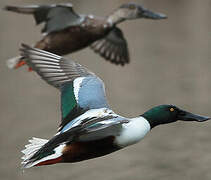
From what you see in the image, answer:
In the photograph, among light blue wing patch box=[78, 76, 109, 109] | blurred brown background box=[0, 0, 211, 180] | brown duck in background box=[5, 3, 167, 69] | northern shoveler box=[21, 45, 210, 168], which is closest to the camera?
A: northern shoveler box=[21, 45, 210, 168]

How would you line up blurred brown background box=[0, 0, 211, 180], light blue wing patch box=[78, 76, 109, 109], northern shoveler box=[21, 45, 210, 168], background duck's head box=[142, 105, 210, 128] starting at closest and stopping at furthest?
northern shoveler box=[21, 45, 210, 168], background duck's head box=[142, 105, 210, 128], light blue wing patch box=[78, 76, 109, 109], blurred brown background box=[0, 0, 211, 180]

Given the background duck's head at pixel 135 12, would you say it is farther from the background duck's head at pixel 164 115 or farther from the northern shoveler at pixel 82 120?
the background duck's head at pixel 164 115

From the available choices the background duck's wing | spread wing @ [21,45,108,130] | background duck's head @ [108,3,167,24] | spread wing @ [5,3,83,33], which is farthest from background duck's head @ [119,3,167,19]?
spread wing @ [21,45,108,130]

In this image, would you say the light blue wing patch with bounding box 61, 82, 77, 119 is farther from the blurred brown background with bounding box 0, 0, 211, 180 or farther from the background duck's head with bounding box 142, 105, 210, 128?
the blurred brown background with bounding box 0, 0, 211, 180

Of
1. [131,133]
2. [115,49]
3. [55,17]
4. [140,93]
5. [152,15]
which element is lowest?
[140,93]

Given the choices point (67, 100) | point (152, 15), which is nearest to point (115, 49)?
point (152, 15)

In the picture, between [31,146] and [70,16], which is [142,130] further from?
[70,16]

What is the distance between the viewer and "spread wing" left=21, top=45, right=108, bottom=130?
502 cm

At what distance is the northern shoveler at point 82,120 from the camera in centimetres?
455

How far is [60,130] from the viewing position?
4871mm

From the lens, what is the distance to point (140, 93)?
33.6 ft

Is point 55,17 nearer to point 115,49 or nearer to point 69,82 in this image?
point 115,49

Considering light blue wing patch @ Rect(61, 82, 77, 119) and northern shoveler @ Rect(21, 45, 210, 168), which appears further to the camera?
light blue wing patch @ Rect(61, 82, 77, 119)

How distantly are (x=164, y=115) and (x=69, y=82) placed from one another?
822 millimetres
